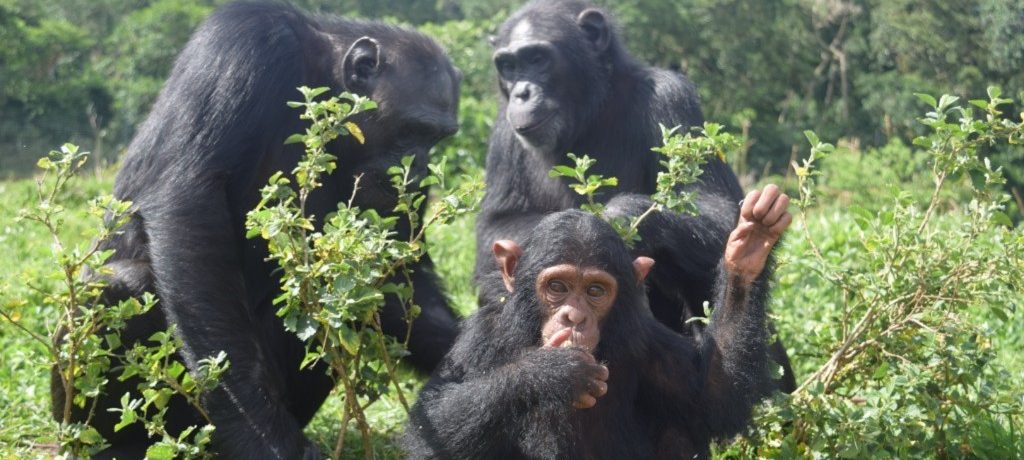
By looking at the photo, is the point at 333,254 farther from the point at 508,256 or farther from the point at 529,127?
the point at 529,127

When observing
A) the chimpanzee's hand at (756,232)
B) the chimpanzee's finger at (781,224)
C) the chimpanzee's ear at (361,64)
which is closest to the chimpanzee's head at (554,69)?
the chimpanzee's ear at (361,64)

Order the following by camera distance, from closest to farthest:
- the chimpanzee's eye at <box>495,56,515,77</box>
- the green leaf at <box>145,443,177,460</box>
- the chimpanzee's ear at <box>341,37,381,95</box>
A: the green leaf at <box>145,443,177,460</box>
the chimpanzee's ear at <box>341,37,381,95</box>
the chimpanzee's eye at <box>495,56,515,77</box>

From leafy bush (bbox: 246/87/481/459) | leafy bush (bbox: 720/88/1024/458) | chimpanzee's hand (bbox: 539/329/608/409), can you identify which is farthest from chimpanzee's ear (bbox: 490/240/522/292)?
leafy bush (bbox: 720/88/1024/458)

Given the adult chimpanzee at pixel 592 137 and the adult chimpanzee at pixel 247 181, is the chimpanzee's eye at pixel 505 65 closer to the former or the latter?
the adult chimpanzee at pixel 592 137

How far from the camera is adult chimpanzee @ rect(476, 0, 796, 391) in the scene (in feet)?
23.6

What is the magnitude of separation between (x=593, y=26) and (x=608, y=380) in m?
3.47

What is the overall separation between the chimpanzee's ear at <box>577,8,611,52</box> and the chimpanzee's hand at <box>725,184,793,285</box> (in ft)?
10.8

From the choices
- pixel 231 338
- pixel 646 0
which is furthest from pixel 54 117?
pixel 231 338

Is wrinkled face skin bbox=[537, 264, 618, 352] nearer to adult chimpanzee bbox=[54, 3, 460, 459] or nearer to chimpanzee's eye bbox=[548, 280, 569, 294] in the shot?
chimpanzee's eye bbox=[548, 280, 569, 294]

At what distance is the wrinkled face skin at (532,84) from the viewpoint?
779cm

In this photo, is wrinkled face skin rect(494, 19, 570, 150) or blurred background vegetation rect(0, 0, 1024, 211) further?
blurred background vegetation rect(0, 0, 1024, 211)

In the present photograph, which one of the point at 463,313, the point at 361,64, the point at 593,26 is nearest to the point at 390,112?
the point at 361,64

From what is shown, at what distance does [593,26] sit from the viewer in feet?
27.4

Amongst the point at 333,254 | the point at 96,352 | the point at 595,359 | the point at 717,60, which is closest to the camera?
the point at 333,254
